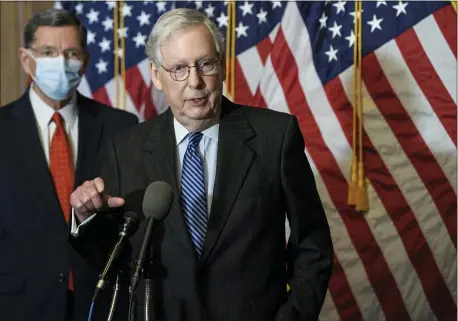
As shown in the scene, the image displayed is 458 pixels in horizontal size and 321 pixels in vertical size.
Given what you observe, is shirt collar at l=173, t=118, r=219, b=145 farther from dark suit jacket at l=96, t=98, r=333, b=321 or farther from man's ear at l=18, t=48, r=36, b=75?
man's ear at l=18, t=48, r=36, b=75

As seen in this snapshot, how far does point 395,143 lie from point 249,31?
84 centimetres

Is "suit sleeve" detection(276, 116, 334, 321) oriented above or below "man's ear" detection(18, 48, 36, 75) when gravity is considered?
below

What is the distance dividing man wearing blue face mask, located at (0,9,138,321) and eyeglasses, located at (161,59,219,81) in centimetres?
80

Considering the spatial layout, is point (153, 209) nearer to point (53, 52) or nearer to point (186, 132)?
point (186, 132)

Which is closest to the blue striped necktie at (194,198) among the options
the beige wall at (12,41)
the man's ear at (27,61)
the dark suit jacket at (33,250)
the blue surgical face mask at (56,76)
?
the dark suit jacket at (33,250)

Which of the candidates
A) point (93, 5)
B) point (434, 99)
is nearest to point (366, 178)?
point (434, 99)

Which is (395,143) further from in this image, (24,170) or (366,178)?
(24,170)

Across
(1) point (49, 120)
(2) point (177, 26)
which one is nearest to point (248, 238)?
(2) point (177, 26)

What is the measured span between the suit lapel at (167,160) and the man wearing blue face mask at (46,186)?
0.62 m

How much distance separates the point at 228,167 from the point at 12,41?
229 cm

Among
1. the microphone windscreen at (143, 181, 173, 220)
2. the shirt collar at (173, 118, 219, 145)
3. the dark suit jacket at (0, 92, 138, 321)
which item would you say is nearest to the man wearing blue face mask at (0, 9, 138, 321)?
the dark suit jacket at (0, 92, 138, 321)

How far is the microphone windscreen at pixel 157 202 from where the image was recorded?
4.61 ft

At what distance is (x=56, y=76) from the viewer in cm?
255

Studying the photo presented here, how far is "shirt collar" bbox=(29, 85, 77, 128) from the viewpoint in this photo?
259 cm
